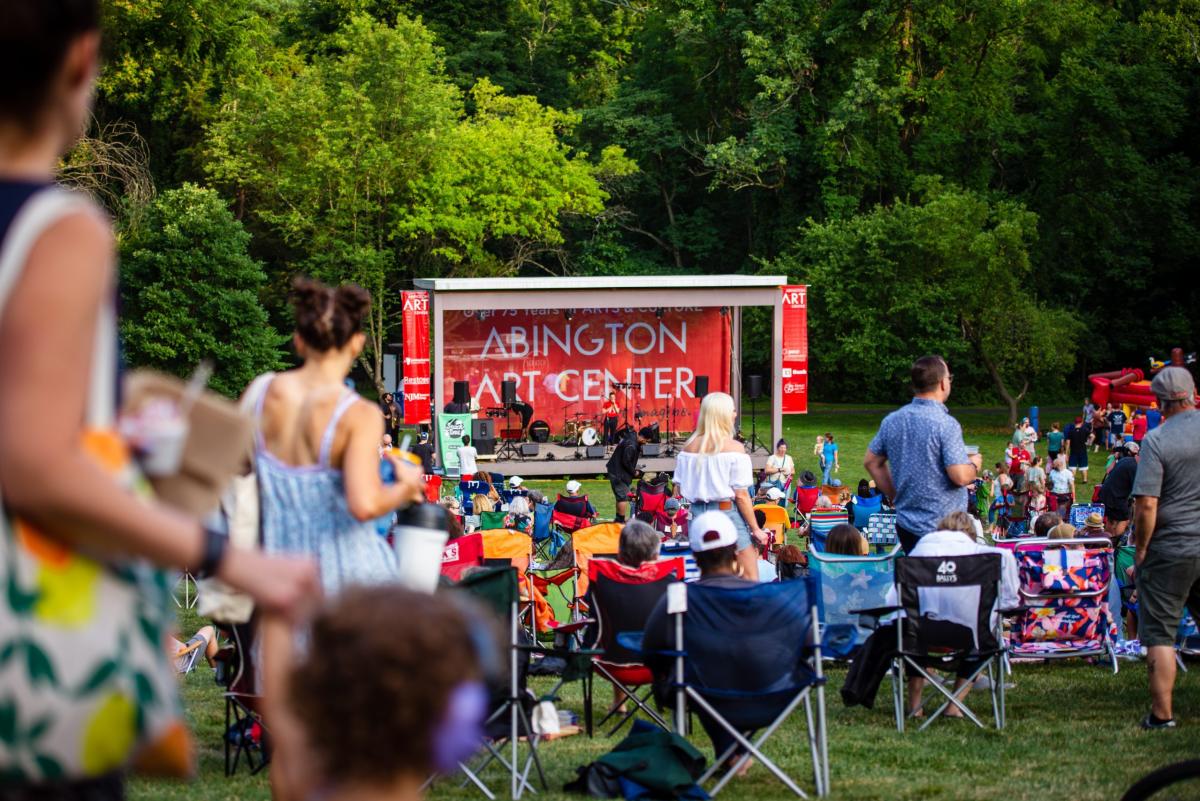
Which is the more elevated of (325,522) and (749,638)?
(325,522)

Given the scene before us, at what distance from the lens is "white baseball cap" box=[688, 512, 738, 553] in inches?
246

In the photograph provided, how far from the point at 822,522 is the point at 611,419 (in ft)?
47.7

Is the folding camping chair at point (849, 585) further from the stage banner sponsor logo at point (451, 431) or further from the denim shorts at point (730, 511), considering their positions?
the stage banner sponsor logo at point (451, 431)

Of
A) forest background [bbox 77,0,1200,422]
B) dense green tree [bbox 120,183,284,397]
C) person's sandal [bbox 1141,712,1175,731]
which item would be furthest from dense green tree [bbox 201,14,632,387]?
Answer: person's sandal [bbox 1141,712,1175,731]

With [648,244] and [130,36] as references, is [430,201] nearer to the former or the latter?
[130,36]

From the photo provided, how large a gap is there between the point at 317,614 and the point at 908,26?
44885 mm

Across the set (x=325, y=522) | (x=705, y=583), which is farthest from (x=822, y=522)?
(x=325, y=522)

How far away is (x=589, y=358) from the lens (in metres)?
29.2

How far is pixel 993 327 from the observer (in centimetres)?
3731

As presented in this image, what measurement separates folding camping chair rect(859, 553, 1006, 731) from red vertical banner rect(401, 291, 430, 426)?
1925cm

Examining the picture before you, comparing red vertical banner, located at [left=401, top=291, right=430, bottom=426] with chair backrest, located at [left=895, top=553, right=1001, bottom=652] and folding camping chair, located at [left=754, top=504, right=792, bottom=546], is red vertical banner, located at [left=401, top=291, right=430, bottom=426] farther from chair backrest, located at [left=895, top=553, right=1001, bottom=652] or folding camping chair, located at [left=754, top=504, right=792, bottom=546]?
chair backrest, located at [left=895, top=553, right=1001, bottom=652]

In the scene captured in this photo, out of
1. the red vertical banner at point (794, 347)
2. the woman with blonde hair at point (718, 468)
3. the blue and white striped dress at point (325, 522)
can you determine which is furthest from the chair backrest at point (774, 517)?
the red vertical banner at point (794, 347)

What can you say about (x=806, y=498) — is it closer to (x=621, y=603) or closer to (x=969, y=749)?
(x=621, y=603)

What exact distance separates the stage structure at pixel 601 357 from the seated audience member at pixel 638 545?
19268mm
